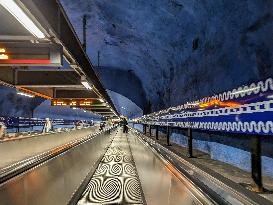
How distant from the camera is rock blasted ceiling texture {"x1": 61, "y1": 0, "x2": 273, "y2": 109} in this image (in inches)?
354

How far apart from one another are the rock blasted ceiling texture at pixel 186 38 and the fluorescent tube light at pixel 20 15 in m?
5.31

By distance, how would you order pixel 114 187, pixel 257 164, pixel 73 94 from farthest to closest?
pixel 73 94, pixel 114 187, pixel 257 164

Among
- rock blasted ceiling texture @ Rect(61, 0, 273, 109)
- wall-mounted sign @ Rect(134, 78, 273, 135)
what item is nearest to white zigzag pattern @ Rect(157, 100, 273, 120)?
wall-mounted sign @ Rect(134, 78, 273, 135)

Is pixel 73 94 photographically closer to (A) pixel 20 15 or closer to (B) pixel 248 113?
(A) pixel 20 15

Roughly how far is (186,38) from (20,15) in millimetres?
10532

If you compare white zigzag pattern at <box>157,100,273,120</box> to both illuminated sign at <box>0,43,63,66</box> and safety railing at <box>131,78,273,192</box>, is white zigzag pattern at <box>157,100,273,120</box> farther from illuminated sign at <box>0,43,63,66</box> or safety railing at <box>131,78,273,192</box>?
illuminated sign at <box>0,43,63,66</box>

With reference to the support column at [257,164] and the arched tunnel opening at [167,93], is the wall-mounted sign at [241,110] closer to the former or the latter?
the arched tunnel opening at [167,93]

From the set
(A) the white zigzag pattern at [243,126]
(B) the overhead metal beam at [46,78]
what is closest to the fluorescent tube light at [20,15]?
(A) the white zigzag pattern at [243,126]

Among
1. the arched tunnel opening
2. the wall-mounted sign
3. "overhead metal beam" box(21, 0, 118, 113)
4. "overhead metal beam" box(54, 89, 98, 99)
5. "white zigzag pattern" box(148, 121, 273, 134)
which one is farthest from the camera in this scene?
"overhead metal beam" box(54, 89, 98, 99)

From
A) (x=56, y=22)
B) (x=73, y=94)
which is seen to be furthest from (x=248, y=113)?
(x=73, y=94)

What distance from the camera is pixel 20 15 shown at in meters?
6.03

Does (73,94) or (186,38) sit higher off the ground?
(186,38)

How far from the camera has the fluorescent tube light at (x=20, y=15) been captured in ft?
17.7

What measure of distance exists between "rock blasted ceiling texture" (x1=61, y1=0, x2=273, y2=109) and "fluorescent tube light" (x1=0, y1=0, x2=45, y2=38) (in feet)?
17.4
